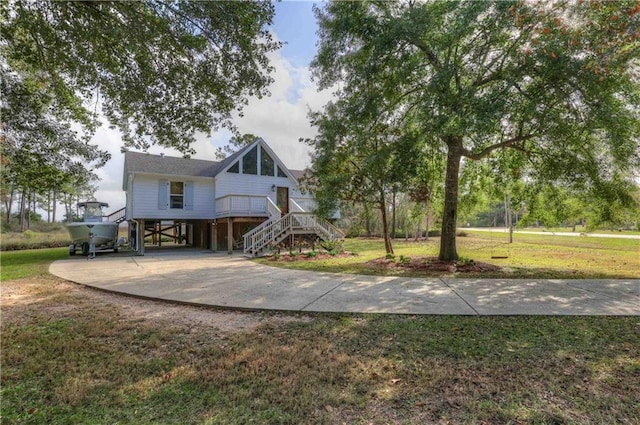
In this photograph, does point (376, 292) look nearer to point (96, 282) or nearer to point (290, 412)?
point (290, 412)

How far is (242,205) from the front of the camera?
1491 centimetres

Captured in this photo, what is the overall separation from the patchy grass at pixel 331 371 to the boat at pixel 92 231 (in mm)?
11698

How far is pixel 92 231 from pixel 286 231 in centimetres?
917

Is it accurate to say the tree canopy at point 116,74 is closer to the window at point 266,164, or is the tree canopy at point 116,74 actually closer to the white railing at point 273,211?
the white railing at point 273,211

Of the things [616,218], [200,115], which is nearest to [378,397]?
[200,115]

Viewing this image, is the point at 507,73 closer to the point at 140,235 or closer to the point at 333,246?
the point at 333,246

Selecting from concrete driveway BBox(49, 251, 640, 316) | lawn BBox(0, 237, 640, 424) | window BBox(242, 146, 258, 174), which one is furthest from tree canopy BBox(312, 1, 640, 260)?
window BBox(242, 146, 258, 174)

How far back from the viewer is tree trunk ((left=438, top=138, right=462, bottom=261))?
913 centimetres

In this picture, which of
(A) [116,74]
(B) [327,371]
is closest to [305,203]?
(A) [116,74]

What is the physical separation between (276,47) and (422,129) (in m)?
3.99

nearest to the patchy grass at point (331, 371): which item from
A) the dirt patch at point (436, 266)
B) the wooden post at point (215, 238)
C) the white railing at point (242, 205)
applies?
the dirt patch at point (436, 266)

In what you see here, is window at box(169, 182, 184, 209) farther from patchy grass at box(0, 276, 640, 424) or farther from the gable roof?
patchy grass at box(0, 276, 640, 424)

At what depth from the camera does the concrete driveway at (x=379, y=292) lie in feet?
15.5

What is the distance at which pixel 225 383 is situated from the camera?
2646 mm
